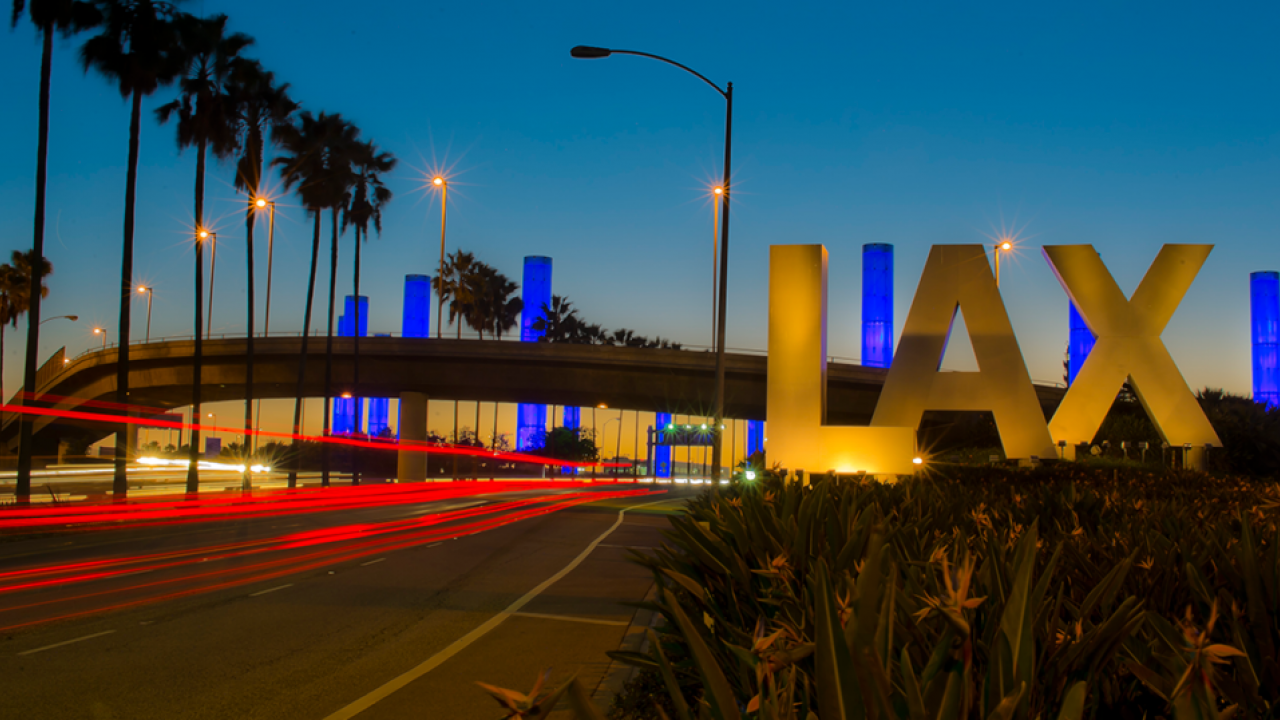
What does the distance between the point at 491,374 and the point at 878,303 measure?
36.0 m

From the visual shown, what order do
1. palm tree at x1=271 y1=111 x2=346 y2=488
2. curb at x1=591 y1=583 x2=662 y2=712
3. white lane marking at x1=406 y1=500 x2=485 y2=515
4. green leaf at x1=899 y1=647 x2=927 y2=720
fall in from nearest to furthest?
green leaf at x1=899 y1=647 x2=927 y2=720 → curb at x1=591 y1=583 x2=662 y2=712 → white lane marking at x1=406 y1=500 x2=485 y2=515 → palm tree at x1=271 y1=111 x2=346 y2=488

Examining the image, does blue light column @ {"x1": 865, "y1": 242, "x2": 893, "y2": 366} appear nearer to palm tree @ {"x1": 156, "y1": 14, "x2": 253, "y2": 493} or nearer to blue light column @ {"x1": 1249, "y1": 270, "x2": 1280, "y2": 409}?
blue light column @ {"x1": 1249, "y1": 270, "x2": 1280, "y2": 409}

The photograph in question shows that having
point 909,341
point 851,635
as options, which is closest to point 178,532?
point 909,341

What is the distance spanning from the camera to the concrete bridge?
168 ft

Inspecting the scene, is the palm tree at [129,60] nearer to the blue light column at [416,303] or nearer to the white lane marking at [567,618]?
the white lane marking at [567,618]

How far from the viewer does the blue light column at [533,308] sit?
9400 centimetres

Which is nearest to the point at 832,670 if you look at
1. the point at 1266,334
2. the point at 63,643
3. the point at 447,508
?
the point at 63,643

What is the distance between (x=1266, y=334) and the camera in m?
64.0

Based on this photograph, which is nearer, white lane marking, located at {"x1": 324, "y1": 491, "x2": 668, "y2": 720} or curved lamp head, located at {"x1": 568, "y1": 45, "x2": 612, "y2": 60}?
white lane marking, located at {"x1": 324, "y1": 491, "x2": 668, "y2": 720}

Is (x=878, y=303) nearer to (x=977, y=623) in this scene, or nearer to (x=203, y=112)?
(x=203, y=112)

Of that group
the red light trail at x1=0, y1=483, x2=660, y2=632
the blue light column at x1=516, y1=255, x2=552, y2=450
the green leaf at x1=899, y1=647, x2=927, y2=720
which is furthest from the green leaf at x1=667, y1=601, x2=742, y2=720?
the blue light column at x1=516, y1=255, x2=552, y2=450

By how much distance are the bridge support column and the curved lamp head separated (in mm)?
40457

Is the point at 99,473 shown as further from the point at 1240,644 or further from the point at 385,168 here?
the point at 1240,644

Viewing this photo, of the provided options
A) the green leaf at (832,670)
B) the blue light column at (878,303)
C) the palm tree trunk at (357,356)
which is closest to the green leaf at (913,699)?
the green leaf at (832,670)
